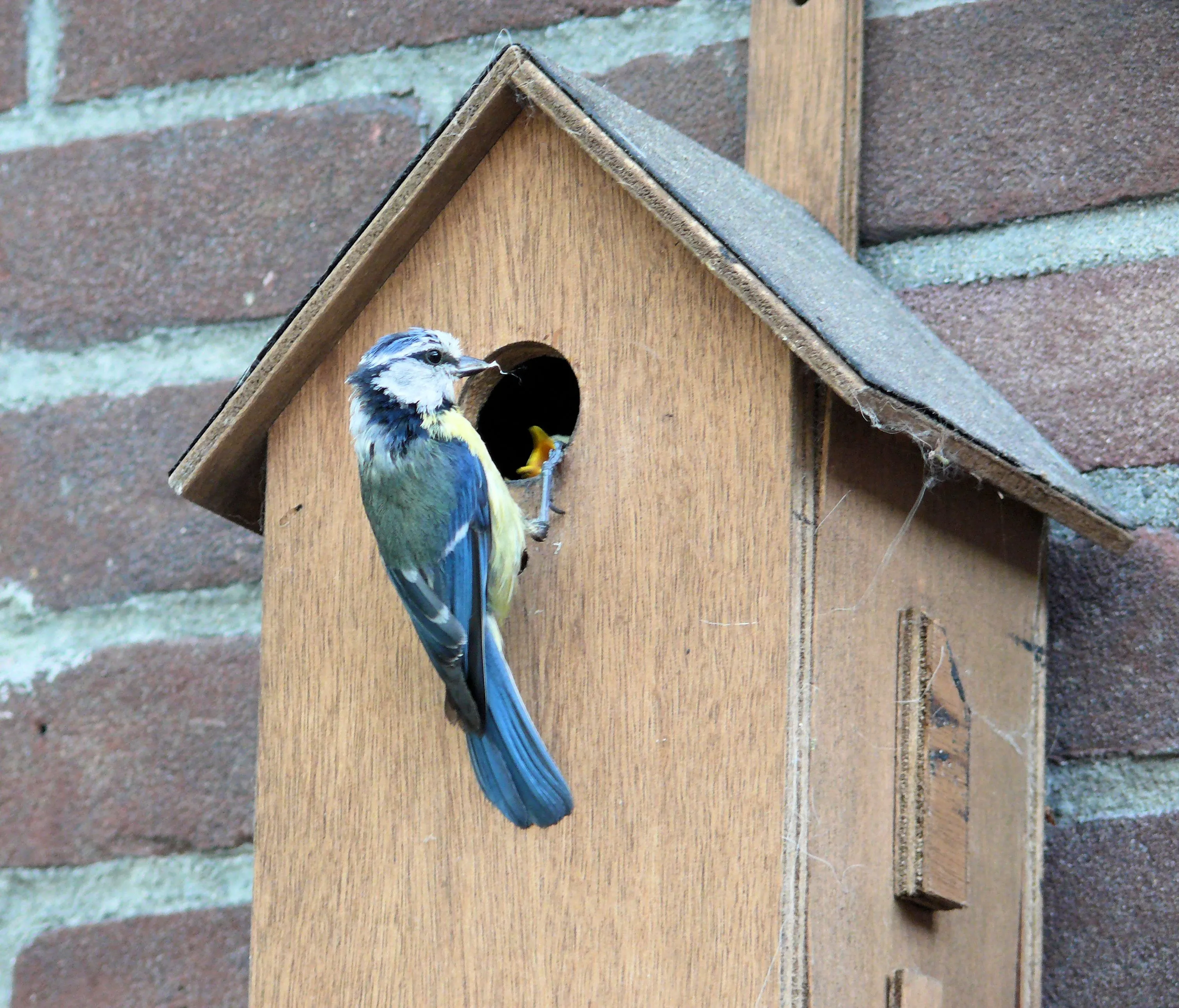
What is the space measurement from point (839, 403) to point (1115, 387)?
21.1 inches

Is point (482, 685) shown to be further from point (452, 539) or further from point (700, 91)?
point (700, 91)

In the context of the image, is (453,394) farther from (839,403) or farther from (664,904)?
(664,904)

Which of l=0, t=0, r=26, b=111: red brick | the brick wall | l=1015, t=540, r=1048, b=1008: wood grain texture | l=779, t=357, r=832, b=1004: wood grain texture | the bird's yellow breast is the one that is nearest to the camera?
l=779, t=357, r=832, b=1004: wood grain texture

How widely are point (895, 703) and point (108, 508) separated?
1166 mm

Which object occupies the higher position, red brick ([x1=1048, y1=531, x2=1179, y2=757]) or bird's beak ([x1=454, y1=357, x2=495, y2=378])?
bird's beak ([x1=454, y1=357, x2=495, y2=378])

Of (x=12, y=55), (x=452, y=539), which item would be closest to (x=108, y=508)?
(x=12, y=55)

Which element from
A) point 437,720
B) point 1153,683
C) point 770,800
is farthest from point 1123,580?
point 437,720

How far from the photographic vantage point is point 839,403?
1556 millimetres

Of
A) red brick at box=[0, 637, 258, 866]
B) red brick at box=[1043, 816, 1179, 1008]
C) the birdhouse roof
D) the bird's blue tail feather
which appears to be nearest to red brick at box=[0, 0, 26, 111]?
red brick at box=[0, 637, 258, 866]

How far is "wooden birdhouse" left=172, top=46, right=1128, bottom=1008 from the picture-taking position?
1.49 metres

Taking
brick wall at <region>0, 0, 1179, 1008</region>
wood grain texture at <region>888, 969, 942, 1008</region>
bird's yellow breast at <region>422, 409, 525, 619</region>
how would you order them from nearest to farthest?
1. wood grain texture at <region>888, 969, 942, 1008</region>
2. bird's yellow breast at <region>422, 409, 525, 619</region>
3. brick wall at <region>0, 0, 1179, 1008</region>

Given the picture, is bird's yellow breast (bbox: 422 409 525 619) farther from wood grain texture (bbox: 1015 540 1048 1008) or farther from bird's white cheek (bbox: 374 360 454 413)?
wood grain texture (bbox: 1015 540 1048 1008)

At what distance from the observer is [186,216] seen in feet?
7.86

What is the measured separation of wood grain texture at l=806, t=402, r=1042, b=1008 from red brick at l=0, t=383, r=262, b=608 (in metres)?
0.93
